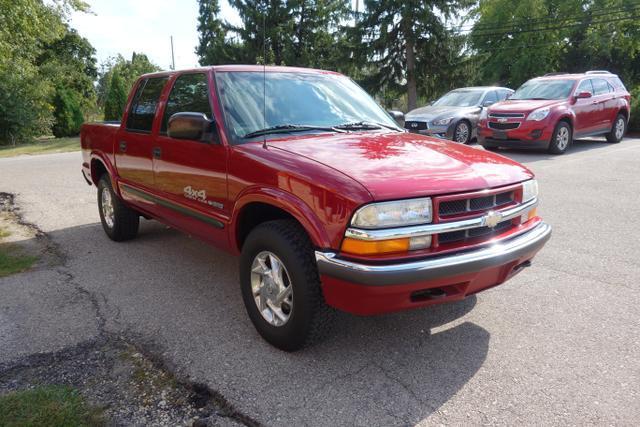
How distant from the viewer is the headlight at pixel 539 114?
1085 cm

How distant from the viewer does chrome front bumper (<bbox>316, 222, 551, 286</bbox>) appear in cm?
255

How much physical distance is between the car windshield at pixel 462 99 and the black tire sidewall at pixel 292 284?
38.5ft

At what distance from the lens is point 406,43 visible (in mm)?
26250

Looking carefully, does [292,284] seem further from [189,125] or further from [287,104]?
[287,104]

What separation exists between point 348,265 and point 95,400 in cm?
151

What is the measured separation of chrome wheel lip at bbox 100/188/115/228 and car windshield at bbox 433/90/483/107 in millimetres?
10495

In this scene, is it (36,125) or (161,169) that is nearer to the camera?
(161,169)

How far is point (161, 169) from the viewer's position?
4.32 metres

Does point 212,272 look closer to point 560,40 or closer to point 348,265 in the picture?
point 348,265

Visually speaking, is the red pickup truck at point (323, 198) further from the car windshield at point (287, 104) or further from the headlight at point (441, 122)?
the headlight at point (441, 122)

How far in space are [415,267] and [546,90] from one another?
11079 millimetres

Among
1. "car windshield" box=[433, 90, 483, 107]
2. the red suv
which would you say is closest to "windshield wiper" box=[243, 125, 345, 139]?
the red suv

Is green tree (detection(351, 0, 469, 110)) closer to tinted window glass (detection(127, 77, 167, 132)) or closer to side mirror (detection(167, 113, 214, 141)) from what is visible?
tinted window glass (detection(127, 77, 167, 132))

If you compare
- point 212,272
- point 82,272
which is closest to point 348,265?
point 212,272
